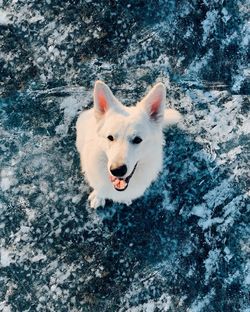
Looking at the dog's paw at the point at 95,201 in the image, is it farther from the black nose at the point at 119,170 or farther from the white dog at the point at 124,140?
the black nose at the point at 119,170

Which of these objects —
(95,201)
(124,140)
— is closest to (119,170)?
(124,140)

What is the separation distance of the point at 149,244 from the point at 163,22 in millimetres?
3518

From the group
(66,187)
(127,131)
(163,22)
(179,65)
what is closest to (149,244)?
(66,187)

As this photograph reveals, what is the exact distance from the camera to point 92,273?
256 inches

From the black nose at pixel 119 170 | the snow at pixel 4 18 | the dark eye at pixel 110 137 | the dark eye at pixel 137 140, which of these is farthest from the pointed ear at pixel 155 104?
the snow at pixel 4 18

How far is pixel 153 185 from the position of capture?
688 cm

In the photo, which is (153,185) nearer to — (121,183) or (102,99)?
(121,183)

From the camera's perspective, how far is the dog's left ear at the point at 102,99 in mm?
5074

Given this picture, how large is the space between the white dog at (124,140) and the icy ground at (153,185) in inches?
42.3

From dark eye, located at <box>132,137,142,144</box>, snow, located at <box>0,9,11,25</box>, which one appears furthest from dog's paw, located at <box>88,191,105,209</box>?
snow, located at <box>0,9,11,25</box>

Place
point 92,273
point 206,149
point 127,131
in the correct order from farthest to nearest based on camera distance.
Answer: point 206,149 → point 92,273 → point 127,131

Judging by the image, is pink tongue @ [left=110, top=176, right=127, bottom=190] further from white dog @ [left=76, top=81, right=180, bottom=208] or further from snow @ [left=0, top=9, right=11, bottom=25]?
snow @ [left=0, top=9, right=11, bottom=25]

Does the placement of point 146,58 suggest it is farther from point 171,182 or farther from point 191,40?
point 171,182

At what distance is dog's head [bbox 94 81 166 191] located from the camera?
5.05m
